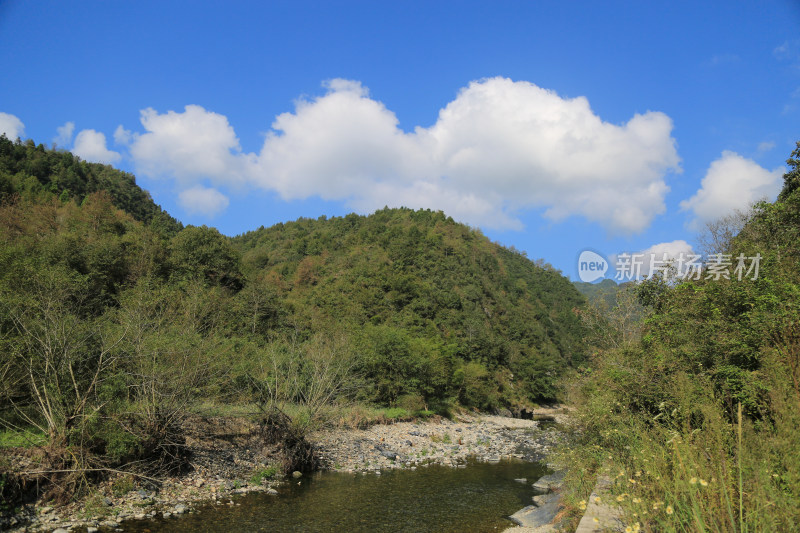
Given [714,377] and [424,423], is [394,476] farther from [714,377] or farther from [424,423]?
[424,423]

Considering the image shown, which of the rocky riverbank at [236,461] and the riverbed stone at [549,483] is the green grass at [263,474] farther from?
the riverbed stone at [549,483]

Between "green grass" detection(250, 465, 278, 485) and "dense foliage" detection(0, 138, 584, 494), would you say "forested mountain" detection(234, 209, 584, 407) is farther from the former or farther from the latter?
"green grass" detection(250, 465, 278, 485)

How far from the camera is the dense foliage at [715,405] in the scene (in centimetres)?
387

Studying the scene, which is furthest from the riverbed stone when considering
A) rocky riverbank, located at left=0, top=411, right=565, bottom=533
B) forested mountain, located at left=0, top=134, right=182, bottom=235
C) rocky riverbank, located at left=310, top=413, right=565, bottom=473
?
forested mountain, located at left=0, top=134, right=182, bottom=235

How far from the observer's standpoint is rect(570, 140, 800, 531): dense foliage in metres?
3.87

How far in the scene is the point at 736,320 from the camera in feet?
30.3

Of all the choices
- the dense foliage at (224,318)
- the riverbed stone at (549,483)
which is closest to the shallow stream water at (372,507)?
the riverbed stone at (549,483)

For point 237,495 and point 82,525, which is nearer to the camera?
point 82,525

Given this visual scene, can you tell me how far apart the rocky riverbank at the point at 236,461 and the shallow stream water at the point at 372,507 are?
2.28 feet

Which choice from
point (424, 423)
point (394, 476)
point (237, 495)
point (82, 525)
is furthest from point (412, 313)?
point (82, 525)

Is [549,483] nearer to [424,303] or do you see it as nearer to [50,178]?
[424,303]

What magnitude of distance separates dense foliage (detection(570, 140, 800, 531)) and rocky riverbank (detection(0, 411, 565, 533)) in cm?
542

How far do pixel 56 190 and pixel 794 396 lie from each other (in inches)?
2127

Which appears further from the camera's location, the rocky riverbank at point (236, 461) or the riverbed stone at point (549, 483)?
the riverbed stone at point (549, 483)
